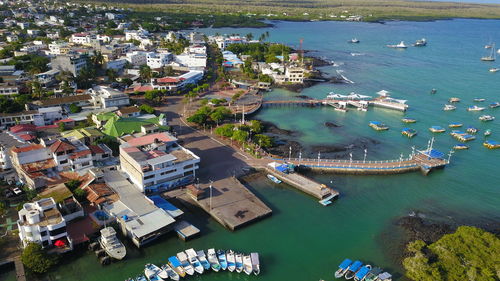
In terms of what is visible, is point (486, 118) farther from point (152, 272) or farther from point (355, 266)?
point (152, 272)

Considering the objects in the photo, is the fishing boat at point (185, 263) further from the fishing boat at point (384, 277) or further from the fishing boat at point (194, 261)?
the fishing boat at point (384, 277)

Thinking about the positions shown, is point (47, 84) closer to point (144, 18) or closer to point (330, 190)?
point (330, 190)

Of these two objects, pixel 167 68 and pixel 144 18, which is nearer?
pixel 167 68

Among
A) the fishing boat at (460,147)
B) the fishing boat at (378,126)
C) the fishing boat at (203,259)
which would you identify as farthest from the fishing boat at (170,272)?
the fishing boat at (460,147)

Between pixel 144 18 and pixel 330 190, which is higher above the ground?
pixel 144 18

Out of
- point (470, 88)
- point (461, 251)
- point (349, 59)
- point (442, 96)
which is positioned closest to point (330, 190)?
point (461, 251)

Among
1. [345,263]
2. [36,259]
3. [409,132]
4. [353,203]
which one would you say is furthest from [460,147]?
[36,259]

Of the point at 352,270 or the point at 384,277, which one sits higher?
the point at 384,277
